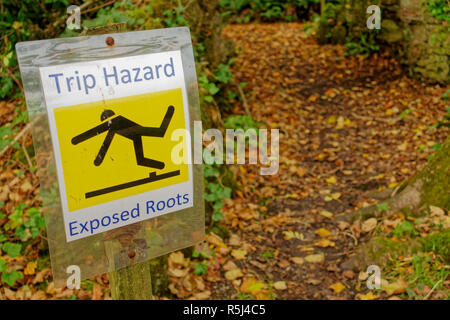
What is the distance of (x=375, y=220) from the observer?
407 centimetres

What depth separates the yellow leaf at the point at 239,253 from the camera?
383cm

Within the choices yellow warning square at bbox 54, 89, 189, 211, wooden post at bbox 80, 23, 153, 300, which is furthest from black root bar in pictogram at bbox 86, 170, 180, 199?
wooden post at bbox 80, 23, 153, 300

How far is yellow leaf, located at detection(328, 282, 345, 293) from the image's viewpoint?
338 centimetres

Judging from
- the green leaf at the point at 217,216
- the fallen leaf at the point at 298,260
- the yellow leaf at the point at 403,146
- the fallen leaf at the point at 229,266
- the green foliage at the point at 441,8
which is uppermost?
the green foliage at the point at 441,8

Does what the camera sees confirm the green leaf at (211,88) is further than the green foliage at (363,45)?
No

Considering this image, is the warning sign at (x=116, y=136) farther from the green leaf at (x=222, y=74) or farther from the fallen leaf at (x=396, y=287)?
the green leaf at (x=222, y=74)

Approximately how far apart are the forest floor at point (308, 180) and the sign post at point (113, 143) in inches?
67.0

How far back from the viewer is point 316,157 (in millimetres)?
5672

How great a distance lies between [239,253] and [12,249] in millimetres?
1877

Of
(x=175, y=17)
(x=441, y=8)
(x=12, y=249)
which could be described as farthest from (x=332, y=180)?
(x=12, y=249)

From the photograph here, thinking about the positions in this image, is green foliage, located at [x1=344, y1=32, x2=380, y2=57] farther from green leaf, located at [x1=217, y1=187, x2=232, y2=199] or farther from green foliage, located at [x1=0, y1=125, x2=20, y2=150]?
green foliage, located at [x1=0, y1=125, x2=20, y2=150]

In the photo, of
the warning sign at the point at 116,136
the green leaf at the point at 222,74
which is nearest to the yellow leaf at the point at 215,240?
the warning sign at the point at 116,136

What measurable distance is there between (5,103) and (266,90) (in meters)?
4.21

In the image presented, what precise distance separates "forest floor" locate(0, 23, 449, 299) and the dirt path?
0.5 inches
